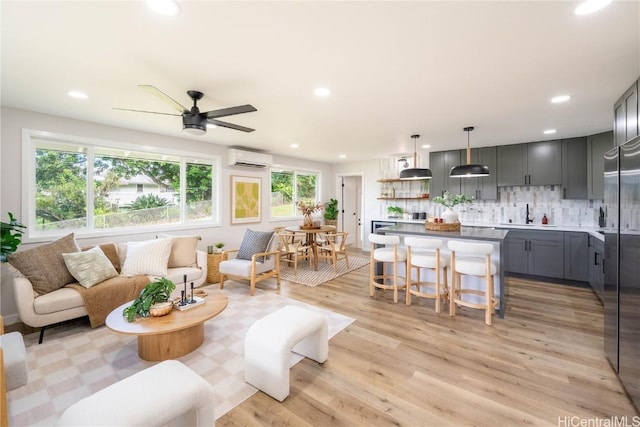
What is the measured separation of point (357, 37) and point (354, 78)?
60 centimetres

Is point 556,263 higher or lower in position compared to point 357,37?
lower

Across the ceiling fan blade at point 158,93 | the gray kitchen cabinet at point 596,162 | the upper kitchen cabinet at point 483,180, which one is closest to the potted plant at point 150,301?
the ceiling fan blade at point 158,93

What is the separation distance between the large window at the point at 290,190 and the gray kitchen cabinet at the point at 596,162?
5639 millimetres

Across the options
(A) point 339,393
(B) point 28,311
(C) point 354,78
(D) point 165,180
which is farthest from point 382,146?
(B) point 28,311

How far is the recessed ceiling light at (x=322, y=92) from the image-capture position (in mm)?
2650

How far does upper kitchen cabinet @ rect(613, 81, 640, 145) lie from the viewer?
239cm

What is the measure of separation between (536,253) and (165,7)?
5879mm

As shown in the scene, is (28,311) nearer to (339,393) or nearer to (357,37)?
(339,393)

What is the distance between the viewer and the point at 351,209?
27.2ft

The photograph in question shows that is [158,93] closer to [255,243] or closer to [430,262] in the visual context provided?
[255,243]

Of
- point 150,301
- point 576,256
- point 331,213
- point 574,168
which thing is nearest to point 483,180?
point 574,168

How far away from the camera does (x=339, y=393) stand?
2.00 meters

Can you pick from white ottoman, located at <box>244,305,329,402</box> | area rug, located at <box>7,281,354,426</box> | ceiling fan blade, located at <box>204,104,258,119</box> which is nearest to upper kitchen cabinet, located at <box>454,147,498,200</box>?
area rug, located at <box>7,281,354,426</box>

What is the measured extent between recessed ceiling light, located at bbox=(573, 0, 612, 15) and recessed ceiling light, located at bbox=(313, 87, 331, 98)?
1.79 meters
